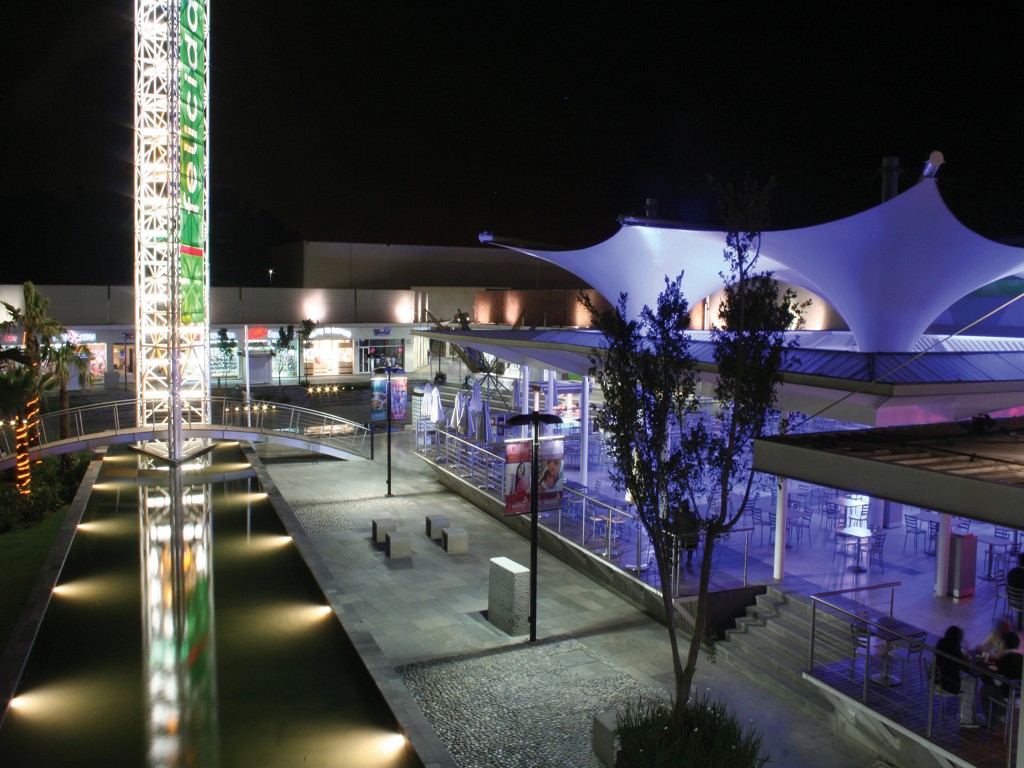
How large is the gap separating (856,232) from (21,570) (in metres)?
16.0

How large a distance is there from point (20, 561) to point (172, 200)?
425 inches

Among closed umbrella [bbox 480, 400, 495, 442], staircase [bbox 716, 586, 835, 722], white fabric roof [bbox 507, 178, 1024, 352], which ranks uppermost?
white fabric roof [bbox 507, 178, 1024, 352]

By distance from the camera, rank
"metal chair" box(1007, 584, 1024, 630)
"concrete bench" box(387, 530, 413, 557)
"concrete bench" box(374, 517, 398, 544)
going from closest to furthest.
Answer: "metal chair" box(1007, 584, 1024, 630) → "concrete bench" box(387, 530, 413, 557) → "concrete bench" box(374, 517, 398, 544)

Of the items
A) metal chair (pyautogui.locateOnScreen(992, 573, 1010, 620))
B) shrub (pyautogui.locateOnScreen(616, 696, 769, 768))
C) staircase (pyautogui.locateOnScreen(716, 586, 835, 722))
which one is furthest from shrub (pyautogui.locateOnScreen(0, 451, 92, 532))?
metal chair (pyautogui.locateOnScreen(992, 573, 1010, 620))

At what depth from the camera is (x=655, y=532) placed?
805 centimetres

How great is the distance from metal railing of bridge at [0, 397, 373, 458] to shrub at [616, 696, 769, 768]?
17654 millimetres

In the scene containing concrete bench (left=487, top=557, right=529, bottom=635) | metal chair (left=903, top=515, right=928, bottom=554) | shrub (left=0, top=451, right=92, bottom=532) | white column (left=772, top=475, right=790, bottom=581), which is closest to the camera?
concrete bench (left=487, top=557, right=529, bottom=635)

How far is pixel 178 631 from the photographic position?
1205 centimetres

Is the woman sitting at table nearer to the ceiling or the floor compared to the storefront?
nearer to the floor

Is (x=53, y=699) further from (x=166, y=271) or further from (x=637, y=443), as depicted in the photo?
(x=166, y=271)

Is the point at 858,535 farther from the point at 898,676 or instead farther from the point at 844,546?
the point at 898,676

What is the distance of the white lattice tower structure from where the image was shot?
74.0 ft

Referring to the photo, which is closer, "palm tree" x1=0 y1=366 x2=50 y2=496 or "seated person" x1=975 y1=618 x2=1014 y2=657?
"seated person" x1=975 y1=618 x2=1014 y2=657

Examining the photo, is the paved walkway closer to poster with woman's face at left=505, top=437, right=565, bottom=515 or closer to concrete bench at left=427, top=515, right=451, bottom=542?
concrete bench at left=427, top=515, right=451, bottom=542
